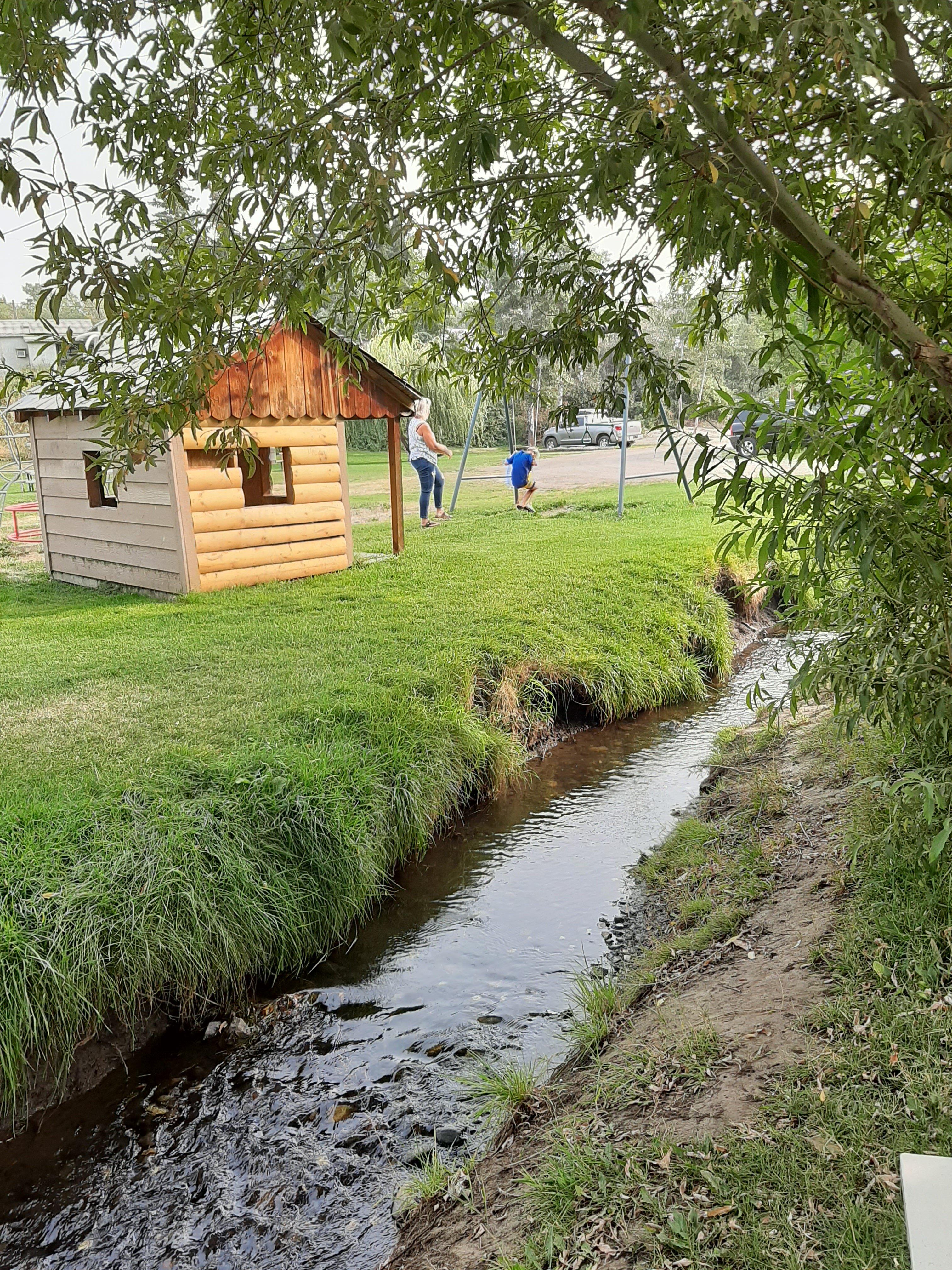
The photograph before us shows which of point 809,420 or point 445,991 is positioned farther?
point 445,991

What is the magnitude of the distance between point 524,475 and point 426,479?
2.22 meters

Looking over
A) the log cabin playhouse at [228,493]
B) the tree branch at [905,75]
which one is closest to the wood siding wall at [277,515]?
the log cabin playhouse at [228,493]

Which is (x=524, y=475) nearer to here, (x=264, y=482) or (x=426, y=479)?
(x=426, y=479)

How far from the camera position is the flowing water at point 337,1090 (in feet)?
10.8

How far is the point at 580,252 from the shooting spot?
11.0 feet

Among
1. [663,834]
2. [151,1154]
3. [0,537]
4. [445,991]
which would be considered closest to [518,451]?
[0,537]

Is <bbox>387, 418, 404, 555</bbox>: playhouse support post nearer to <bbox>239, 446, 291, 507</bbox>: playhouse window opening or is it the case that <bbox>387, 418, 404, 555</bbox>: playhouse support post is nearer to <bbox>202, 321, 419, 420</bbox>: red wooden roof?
<bbox>202, 321, 419, 420</bbox>: red wooden roof

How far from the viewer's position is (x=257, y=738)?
5766 mm

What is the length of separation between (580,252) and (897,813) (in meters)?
2.43

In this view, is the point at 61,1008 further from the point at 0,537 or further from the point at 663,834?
the point at 0,537

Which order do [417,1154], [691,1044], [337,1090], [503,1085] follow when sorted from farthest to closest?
1. [337,1090]
2. [503,1085]
3. [417,1154]
4. [691,1044]

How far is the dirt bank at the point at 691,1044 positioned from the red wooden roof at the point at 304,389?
642cm

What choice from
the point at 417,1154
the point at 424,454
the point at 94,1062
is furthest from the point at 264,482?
the point at 417,1154

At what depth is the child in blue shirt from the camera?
16484 millimetres
